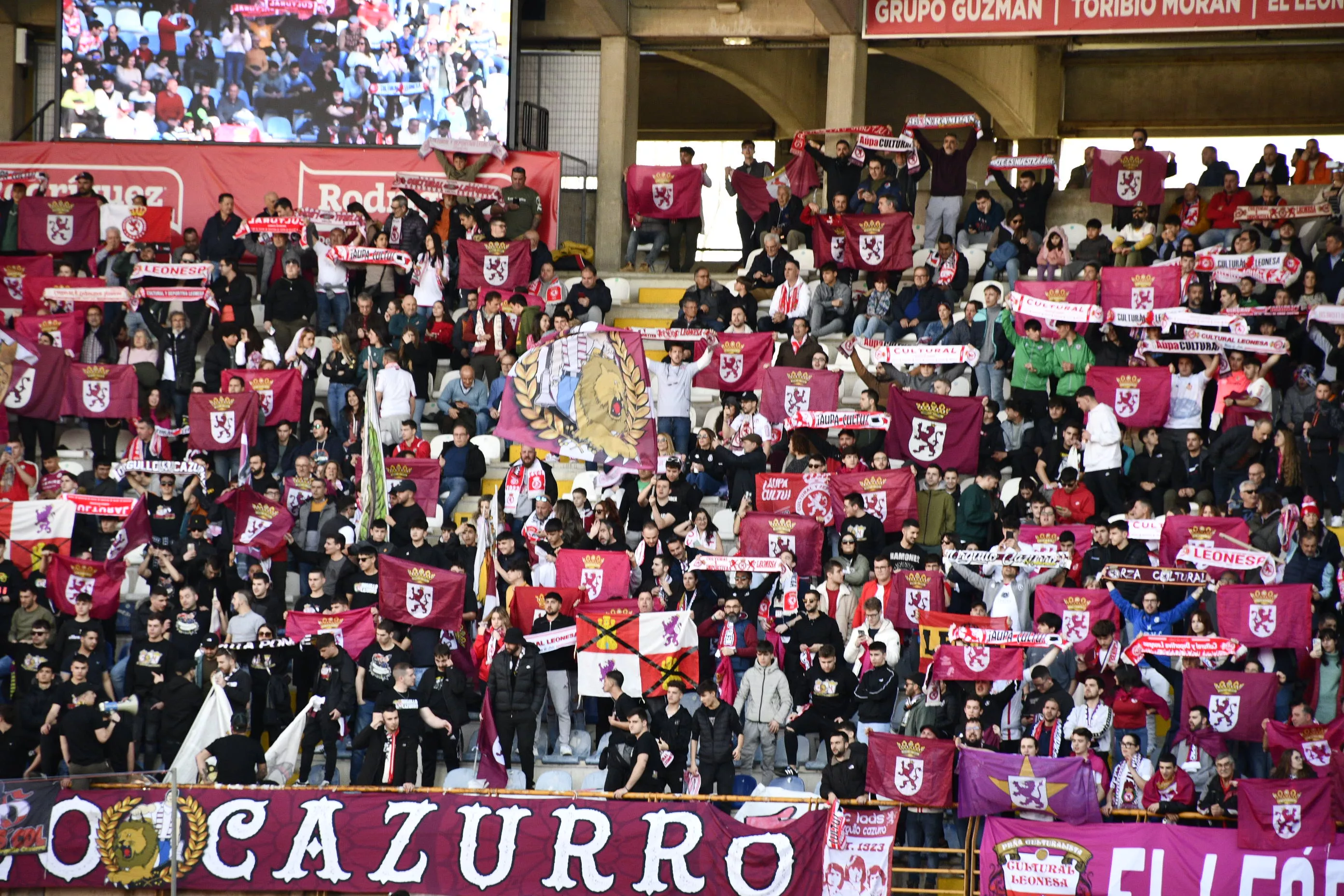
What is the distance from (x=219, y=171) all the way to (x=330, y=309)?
172 inches

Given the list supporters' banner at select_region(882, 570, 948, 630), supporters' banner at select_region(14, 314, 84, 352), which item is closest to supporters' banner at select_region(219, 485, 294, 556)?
supporters' banner at select_region(14, 314, 84, 352)

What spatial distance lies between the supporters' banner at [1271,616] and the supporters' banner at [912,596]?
8.14 feet

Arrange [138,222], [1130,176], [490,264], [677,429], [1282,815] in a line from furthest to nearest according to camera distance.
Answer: [138,222], [1130,176], [490,264], [677,429], [1282,815]

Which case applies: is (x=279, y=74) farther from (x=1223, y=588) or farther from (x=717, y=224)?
(x=1223, y=588)

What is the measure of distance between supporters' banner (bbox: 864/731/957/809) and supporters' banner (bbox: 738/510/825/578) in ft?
9.54

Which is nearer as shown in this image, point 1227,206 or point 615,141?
point 1227,206

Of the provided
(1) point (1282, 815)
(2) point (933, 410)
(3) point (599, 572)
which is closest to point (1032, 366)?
(2) point (933, 410)

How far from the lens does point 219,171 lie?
25156 millimetres

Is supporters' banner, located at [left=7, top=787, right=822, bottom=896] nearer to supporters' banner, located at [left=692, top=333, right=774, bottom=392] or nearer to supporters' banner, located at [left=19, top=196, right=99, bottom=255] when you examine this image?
supporters' banner, located at [left=692, top=333, right=774, bottom=392]

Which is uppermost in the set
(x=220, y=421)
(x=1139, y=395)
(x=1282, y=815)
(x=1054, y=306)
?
(x=1054, y=306)

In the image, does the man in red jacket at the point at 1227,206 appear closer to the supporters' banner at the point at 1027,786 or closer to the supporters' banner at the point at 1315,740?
the supporters' banner at the point at 1315,740

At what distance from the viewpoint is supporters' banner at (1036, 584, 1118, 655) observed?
52.4 ft

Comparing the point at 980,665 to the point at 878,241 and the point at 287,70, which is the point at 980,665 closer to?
the point at 878,241

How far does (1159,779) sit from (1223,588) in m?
2.16
